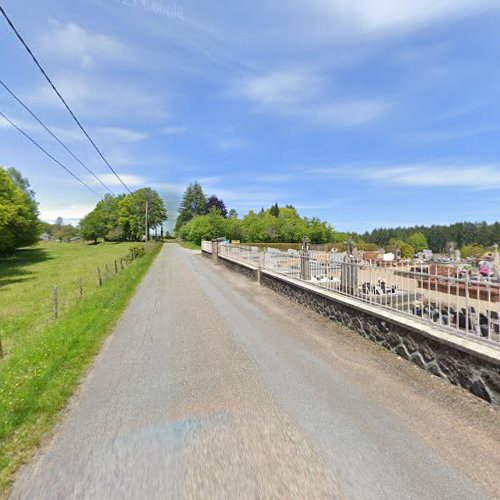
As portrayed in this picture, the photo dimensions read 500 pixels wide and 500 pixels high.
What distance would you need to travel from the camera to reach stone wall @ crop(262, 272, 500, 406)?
3770 mm

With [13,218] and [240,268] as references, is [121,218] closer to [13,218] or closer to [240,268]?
[13,218]

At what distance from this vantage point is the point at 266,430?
3.29m

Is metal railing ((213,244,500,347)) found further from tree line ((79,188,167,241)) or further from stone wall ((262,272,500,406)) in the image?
tree line ((79,188,167,241))

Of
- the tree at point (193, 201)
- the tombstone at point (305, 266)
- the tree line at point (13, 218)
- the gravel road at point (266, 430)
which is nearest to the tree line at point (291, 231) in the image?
the tree at point (193, 201)

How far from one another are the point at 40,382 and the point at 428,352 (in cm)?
582

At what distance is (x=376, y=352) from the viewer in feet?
18.2

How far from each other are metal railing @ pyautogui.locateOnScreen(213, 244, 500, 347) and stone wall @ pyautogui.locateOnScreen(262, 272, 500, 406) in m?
0.31

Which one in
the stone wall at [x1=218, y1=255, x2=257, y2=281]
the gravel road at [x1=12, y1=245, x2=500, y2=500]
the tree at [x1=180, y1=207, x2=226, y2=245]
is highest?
the tree at [x1=180, y1=207, x2=226, y2=245]

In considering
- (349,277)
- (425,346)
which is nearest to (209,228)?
(349,277)

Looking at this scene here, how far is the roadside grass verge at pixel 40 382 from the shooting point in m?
3.05

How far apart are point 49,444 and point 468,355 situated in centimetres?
508

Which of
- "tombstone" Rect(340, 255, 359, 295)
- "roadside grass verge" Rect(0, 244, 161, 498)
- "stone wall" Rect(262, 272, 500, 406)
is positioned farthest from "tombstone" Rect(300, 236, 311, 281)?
"roadside grass verge" Rect(0, 244, 161, 498)

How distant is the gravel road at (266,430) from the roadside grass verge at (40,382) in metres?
0.18

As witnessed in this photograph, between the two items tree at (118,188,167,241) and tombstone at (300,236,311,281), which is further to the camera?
tree at (118,188,167,241)
